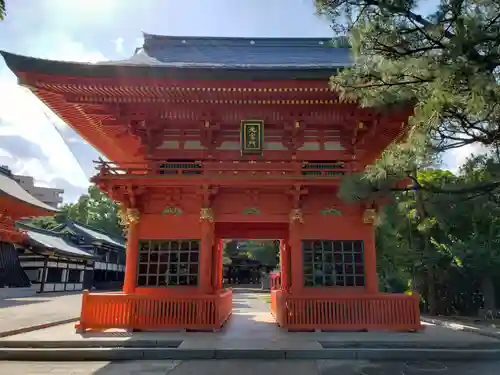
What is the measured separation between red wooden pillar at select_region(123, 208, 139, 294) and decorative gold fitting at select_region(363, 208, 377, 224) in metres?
6.79

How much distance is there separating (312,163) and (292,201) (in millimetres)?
1290

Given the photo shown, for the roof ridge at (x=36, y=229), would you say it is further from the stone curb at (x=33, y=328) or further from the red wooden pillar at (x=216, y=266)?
the red wooden pillar at (x=216, y=266)

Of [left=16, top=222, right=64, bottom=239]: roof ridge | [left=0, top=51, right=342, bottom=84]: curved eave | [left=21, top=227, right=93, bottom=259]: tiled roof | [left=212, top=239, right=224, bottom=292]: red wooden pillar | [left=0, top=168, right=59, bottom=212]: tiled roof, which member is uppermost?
[left=0, top=168, right=59, bottom=212]: tiled roof

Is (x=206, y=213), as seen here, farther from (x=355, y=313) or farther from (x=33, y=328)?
(x=33, y=328)

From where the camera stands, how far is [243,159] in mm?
12031

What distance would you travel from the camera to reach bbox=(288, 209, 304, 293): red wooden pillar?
37.0 feet

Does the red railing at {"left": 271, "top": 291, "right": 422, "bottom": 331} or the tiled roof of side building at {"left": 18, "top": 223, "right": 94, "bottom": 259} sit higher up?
the tiled roof of side building at {"left": 18, "top": 223, "right": 94, "bottom": 259}

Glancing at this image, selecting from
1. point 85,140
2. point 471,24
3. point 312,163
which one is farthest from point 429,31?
point 85,140

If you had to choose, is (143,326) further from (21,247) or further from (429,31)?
(21,247)

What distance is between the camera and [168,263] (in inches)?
456

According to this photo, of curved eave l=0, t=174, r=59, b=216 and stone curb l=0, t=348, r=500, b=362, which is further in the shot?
curved eave l=0, t=174, r=59, b=216

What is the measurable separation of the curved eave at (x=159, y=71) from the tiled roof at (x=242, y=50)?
5.44 metres

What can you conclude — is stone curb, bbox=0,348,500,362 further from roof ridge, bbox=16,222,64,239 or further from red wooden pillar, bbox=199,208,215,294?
roof ridge, bbox=16,222,64,239

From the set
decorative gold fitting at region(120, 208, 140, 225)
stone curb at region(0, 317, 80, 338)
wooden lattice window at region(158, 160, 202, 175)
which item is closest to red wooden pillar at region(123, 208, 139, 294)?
decorative gold fitting at region(120, 208, 140, 225)
